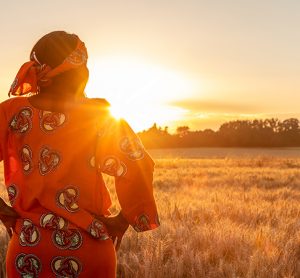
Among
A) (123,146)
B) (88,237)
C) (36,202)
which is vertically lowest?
(88,237)

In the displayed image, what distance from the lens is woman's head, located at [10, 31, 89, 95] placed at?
2.47 meters

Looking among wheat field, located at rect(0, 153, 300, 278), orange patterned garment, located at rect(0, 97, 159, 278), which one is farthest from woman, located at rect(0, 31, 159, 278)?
wheat field, located at rect(0, 153, 300, 278)

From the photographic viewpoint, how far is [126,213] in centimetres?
253

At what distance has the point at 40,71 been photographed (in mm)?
2475

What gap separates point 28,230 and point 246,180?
1250cm

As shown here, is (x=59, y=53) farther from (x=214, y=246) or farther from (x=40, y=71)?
(x=214, y=246)

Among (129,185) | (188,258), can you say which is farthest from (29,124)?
(188,258)

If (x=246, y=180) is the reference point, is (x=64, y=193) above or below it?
above

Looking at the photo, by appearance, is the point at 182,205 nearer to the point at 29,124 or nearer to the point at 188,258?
the point at 188,258

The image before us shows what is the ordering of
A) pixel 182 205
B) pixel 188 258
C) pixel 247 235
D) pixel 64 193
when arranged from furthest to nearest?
pixel 182 205 → pixel 247 235 → pixel 188 258 → pixel 64 193

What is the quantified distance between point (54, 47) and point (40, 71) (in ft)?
0.40

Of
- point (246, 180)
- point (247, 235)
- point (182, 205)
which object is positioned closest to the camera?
point (247, 235)

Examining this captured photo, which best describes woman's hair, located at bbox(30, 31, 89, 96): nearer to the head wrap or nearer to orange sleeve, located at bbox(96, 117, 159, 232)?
the head wrap

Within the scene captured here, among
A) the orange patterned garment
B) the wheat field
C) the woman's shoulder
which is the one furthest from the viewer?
the wheat field
